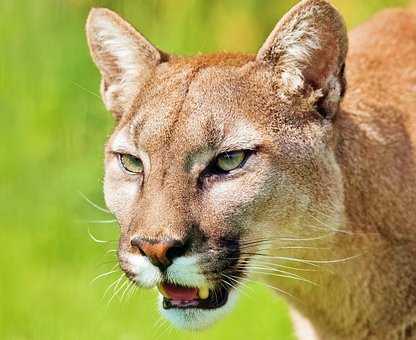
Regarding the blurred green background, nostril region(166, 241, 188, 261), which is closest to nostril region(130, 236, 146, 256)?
nostril region(166, 241, 188, 261)

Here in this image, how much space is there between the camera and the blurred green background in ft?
19.9

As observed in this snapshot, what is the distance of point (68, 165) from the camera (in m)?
7.38

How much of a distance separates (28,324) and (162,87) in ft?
6.77

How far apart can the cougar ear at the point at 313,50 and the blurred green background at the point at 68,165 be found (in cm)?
163

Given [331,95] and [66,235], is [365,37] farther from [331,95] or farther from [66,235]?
[66,235]

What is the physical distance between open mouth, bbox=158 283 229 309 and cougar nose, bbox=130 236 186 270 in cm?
23

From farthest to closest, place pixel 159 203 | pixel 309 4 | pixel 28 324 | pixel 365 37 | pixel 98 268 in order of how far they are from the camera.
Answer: pixel 98 268 < pixel 28 324 < pixel 365 37 < pixel 309 4 < pixel 159 203

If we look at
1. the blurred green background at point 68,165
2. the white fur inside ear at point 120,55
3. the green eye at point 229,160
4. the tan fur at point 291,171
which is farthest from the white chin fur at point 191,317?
the blurred green background at point 68,165

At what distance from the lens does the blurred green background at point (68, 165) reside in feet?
19.9

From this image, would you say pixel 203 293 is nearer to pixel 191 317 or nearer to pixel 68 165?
pixel 191 317

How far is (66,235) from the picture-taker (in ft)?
22.3

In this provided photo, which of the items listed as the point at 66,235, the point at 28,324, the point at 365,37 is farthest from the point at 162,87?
the point at 66,235

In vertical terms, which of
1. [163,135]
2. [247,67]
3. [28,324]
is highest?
[247,67]

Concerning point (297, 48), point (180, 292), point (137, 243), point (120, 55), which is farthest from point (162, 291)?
point (120, 55)
